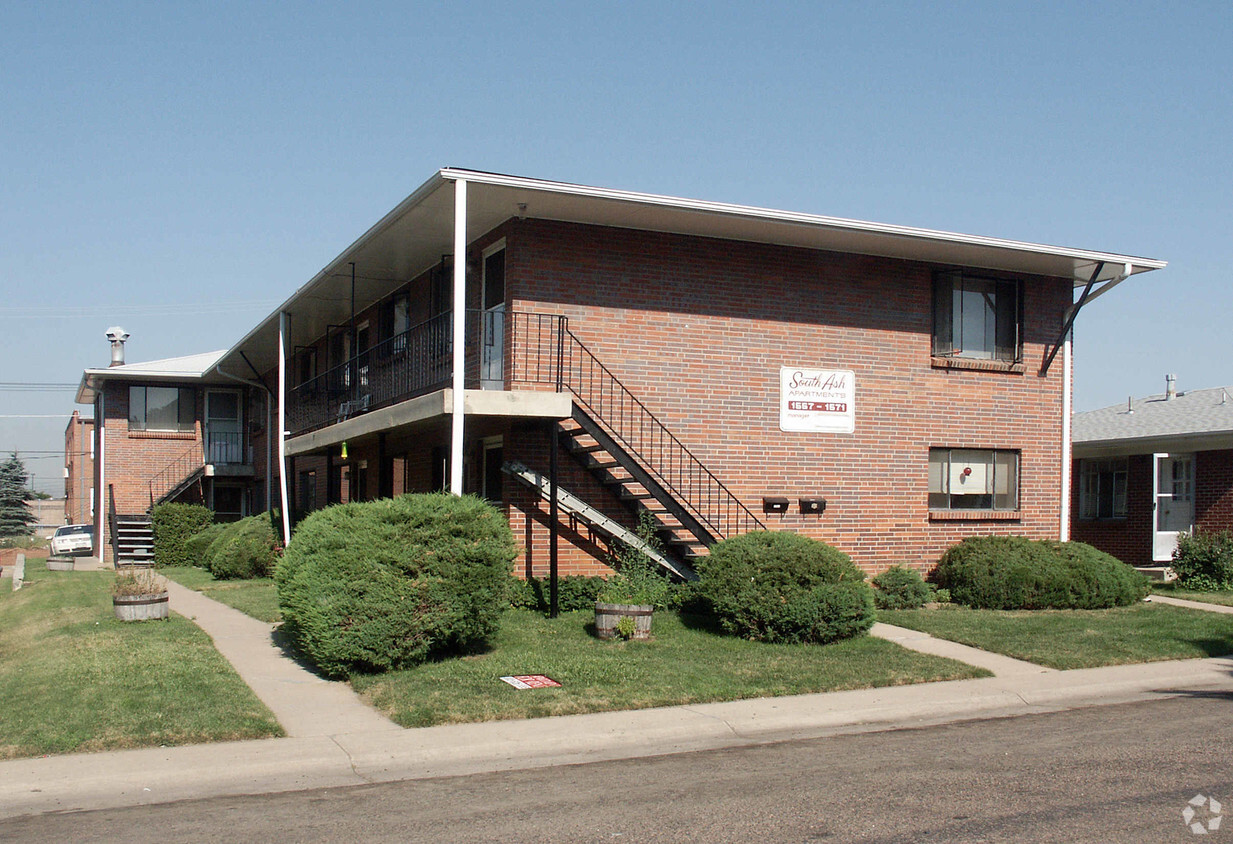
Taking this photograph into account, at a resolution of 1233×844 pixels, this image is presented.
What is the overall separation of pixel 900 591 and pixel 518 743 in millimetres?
9451

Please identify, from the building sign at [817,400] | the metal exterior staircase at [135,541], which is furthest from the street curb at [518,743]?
the metal exterior staircase at [135,541]

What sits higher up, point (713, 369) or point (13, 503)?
point (713, 369)

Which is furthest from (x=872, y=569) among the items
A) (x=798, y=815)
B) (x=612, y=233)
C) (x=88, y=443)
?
(x=88, y=443)

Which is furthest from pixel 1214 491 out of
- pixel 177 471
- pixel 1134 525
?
pixel 177 471

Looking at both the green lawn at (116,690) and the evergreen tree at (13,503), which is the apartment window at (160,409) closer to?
the green lawn at (116,690)

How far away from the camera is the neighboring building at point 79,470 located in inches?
2000

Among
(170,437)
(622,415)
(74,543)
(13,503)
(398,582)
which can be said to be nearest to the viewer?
(398,582)

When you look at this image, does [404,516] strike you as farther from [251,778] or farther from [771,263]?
[771,263]

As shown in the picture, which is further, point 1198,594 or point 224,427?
point 224,427

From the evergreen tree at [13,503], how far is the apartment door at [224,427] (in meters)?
29.8

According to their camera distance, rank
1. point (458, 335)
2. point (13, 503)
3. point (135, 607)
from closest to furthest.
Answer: point (458, 335) < point (135, 607) < point (13, 503)

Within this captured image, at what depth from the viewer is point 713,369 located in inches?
658

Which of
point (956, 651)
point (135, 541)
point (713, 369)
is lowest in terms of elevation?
point (135, 541)

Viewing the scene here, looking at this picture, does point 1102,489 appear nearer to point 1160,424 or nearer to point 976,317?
point 1160,424
